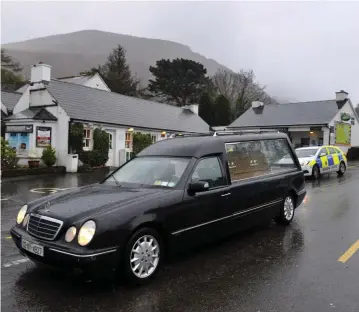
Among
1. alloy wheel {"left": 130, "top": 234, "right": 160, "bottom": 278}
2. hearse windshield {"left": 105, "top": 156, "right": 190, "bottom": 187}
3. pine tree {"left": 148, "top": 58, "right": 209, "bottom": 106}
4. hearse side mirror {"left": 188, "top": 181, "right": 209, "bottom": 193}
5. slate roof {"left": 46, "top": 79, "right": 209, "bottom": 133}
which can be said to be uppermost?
pine tree {"left": 148, "top": 58, "right": 209, "bottom": 106}

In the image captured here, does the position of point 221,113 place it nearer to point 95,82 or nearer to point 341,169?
point 95,82

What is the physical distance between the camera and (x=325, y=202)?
9891 mm

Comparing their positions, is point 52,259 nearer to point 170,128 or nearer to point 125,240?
point 125,240

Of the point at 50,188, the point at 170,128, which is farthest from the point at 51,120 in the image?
the point at 170,128

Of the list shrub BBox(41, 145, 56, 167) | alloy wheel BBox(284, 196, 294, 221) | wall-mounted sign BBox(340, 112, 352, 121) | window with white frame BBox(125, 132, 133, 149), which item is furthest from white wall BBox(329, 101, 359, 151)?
alloy wheel BBox(284, 196, 294, 221)

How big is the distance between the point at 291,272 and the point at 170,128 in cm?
2308

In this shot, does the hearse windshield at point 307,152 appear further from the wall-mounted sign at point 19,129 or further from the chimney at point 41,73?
the chimney at point 41,73

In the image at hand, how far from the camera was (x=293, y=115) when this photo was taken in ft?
120

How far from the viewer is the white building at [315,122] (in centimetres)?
3319

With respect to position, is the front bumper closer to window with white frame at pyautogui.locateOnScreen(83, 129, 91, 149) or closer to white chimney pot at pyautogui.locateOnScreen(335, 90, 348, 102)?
window with white frame at pyautogui.locateOnScreen(83, 129, 91, 149)

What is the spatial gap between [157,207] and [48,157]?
15.5 meters

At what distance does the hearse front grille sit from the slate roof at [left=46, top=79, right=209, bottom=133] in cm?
1618

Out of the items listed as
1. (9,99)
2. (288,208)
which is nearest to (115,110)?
(9,99)

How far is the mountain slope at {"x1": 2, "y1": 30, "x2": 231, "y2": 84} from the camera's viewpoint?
379ft
